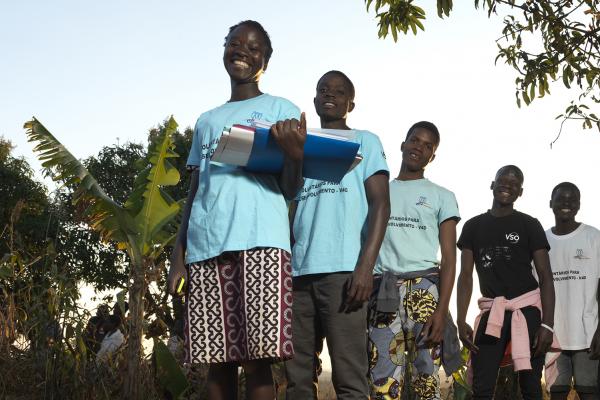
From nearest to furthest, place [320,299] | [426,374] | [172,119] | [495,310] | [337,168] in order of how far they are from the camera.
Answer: [337,168]
[320,299]
[426,374]
[495,310]
[172,119]

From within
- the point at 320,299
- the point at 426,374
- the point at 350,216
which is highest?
the point at 350,216

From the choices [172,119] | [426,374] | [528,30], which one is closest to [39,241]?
[172,119]

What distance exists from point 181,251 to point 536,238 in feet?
10.1

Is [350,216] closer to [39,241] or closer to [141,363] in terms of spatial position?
[141,363]

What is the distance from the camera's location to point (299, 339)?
4.68 metres

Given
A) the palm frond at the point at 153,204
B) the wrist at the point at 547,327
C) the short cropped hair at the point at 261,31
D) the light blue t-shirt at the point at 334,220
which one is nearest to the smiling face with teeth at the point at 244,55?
the short cropped hair at the point at 261,31

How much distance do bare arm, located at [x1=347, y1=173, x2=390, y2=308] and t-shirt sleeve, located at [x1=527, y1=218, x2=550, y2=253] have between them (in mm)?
2008

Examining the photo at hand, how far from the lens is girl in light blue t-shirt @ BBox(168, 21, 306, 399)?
3713 millimetres

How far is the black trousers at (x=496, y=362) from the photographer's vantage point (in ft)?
20.8

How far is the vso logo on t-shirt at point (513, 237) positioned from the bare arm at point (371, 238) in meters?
1.95

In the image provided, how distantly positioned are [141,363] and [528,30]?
4.26 metres

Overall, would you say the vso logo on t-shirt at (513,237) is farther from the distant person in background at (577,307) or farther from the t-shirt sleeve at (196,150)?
the t-shirt sleeve at (196,150)

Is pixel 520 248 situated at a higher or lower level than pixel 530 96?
lower

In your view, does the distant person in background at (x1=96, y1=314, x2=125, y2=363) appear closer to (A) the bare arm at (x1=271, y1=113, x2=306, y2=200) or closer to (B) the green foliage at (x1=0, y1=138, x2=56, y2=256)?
(A) the bare arm at (x1=271, y1=113, x2=306, y2=200)
